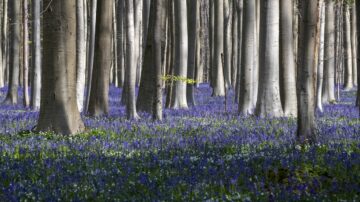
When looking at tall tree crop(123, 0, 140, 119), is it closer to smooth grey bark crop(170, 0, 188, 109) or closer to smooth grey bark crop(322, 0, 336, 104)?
smooth grey bark crop(170, 0, 188, 109)

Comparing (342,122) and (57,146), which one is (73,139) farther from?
(342,122)

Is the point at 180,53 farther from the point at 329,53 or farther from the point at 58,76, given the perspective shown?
the point at 58,76

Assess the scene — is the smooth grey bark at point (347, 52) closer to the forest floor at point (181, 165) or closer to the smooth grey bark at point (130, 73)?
the smooth grey bark at point (130, 73)

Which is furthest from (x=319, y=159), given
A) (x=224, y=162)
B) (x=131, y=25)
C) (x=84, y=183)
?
(x=131, y=25)

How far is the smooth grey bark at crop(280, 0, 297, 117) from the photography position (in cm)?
1595

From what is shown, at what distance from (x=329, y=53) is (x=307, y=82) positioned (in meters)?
15.1

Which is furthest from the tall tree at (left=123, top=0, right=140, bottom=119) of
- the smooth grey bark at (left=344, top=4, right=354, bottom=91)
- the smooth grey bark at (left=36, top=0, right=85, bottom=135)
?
the smooth grey bark at (left=344, top=4, right=354, bottom=91)

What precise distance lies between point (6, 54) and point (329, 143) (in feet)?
150

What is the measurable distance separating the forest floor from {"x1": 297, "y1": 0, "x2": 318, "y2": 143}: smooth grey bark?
1.06 ft

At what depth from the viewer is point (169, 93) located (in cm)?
2125

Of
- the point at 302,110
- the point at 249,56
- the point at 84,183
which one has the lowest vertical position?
the point at 84,183

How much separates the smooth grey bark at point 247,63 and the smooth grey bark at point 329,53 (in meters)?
6.80

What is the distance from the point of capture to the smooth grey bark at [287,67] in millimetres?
15945

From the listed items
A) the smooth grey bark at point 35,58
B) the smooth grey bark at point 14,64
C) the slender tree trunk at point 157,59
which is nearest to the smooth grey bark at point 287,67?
the slender tree trunk at point 157,59
